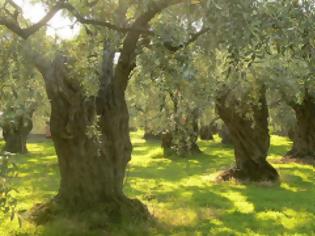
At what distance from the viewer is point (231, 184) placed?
2714 cm

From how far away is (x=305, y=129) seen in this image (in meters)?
37.8

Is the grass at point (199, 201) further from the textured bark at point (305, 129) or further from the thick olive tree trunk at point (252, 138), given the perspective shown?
the textured bark at point (305, 129)

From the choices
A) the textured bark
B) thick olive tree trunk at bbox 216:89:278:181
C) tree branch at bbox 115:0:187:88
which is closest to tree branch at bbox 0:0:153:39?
tree branch at bbox 115:0:187:88

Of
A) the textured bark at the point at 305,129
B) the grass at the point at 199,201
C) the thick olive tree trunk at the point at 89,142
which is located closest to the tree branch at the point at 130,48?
the thick olive tree trunk at the point at 89,142

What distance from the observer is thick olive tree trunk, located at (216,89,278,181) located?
27312mm

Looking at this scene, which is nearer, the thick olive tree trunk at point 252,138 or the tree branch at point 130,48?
the tree branch at point 130,48

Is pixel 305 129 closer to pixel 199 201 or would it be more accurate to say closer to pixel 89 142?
pixel 199 201

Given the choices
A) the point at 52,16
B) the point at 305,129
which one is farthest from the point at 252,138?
the point at 52,16

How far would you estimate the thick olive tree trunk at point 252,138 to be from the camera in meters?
27.3

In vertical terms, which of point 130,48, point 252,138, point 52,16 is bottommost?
point 252,138

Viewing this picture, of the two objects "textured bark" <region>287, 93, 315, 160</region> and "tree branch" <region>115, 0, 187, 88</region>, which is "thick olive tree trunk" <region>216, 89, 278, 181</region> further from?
"tree branch" <region>115, 0, 187, 88</region>

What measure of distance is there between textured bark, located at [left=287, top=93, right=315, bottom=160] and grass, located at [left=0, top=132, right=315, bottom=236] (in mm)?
2593

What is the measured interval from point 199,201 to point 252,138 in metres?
6.68

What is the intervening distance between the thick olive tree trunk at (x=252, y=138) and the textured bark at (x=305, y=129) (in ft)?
33.7
